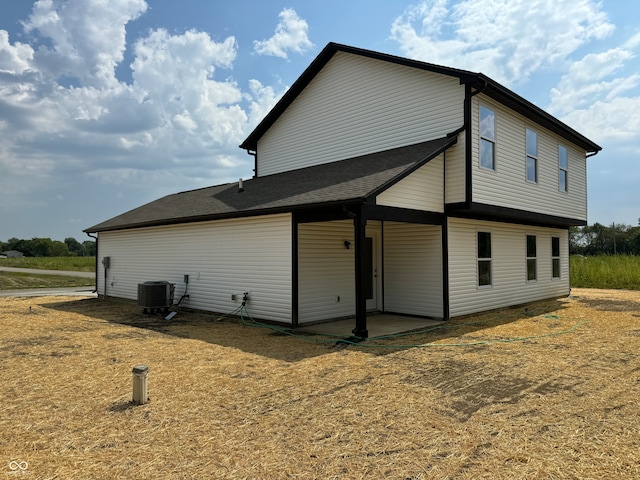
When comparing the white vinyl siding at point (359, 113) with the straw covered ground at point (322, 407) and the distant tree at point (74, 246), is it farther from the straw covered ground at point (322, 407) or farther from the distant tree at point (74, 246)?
the distant tree at point (74, 246)

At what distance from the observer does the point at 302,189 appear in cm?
1076

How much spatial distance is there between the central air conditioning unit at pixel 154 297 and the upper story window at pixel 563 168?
41.2 ft

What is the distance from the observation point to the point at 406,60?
11414 mm

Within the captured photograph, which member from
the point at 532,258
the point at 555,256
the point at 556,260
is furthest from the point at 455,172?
the point at 556,260

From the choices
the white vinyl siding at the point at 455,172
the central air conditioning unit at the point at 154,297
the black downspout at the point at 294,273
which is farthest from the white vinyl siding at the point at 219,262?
the white vinyl siding at the point at 455,172

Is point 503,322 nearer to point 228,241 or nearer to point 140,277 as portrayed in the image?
point 228,241

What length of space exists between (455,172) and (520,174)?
297cm

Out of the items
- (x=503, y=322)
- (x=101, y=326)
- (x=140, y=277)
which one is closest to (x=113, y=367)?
(x=101, y=326)

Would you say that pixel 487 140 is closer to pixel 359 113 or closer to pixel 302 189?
pixel 359 113

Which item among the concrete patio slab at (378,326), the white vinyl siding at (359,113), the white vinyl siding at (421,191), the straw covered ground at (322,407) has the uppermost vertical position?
the white vinyl siding at (359,113)

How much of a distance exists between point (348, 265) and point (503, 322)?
12.9 feet

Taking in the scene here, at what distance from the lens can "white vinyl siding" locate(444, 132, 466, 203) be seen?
10.2 meters

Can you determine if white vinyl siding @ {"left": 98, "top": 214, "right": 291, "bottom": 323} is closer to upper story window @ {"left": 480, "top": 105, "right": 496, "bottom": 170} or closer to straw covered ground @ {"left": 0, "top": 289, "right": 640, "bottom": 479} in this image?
straw covered ground @ {"left": 0, "top": 289, "right": 640, "bottom": 479}

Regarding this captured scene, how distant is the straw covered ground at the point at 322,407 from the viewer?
3.44 m
